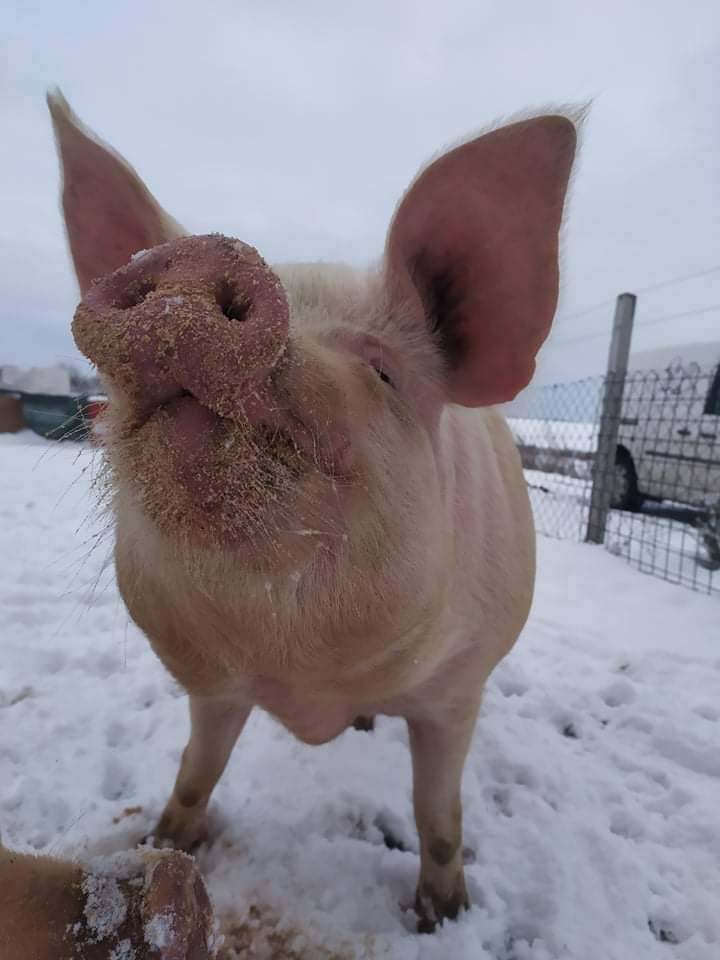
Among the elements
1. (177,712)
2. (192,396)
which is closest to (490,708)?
(177,712)

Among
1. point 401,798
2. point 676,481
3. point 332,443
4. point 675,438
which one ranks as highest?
point 332,443

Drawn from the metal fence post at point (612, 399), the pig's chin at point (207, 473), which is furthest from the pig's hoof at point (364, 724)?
the metal fence post at point (612, 399)

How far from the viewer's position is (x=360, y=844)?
229 cm

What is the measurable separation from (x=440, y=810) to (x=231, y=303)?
1.79 meters

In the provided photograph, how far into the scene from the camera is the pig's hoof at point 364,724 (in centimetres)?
308

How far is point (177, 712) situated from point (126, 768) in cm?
44

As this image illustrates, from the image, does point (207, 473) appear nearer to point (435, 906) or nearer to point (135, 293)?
point (135, 293)

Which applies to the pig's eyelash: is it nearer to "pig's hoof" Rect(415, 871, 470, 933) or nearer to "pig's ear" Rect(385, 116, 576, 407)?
"pig's ear" Rect(385, 116, 576, 407)

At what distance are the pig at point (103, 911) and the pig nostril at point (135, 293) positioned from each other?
110 centimetres

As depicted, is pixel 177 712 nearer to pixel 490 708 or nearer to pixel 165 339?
pixel 490 708

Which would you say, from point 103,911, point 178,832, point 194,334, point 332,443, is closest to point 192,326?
point 194,334

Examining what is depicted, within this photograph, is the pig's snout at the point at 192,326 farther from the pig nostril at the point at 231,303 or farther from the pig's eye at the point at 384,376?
the pig's eye at the point at 384,376

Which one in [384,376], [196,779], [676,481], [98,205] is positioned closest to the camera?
[384,376]

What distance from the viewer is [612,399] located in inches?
251
